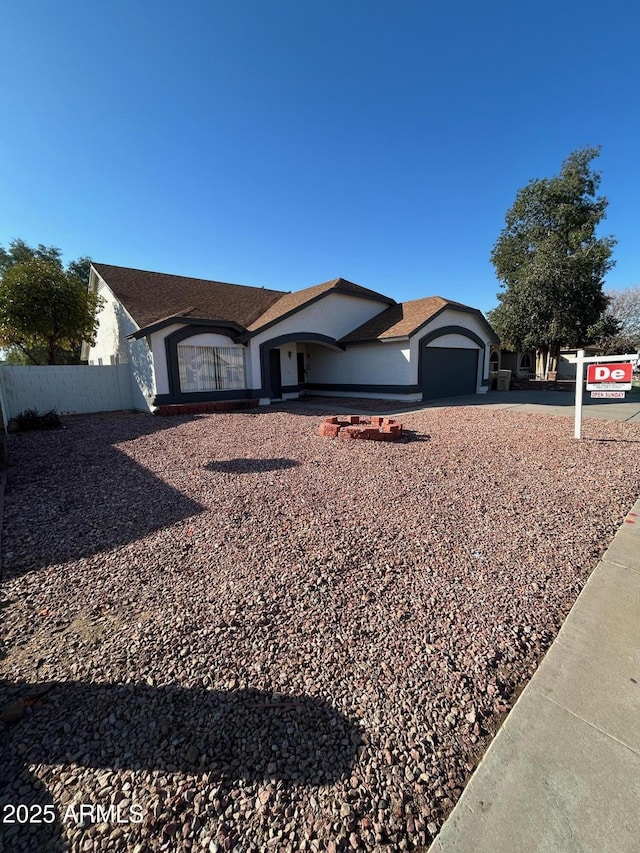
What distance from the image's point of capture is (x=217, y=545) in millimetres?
3748

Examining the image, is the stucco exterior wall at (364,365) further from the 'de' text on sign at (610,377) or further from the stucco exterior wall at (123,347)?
the stucco exterior wall at (123,347)

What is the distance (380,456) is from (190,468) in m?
3.41

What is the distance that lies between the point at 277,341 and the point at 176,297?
4.90 meters

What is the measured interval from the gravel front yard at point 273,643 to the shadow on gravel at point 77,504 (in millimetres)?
43

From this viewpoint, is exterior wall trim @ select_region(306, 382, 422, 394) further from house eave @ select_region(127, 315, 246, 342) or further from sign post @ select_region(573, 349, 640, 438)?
sign post @ select_region(573, 349, 640, 438)

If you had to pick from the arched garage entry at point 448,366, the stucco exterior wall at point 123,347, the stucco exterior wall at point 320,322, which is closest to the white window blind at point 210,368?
the stucco exterior wall at point 320,322

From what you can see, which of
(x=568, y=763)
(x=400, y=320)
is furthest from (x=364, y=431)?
(x=400, y=320)

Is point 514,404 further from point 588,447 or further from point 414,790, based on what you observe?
point 414,790

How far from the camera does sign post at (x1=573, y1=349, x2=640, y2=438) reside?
7.05 m

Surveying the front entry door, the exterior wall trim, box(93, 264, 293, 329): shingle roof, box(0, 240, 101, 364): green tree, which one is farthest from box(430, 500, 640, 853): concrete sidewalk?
box(0, 240, 101, 364): green tree

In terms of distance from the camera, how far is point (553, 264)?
22.6 meters

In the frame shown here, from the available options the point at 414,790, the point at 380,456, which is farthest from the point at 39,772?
the point at 380,456

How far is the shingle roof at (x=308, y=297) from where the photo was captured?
618 inches

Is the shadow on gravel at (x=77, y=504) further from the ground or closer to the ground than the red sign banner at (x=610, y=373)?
closer to the ground
